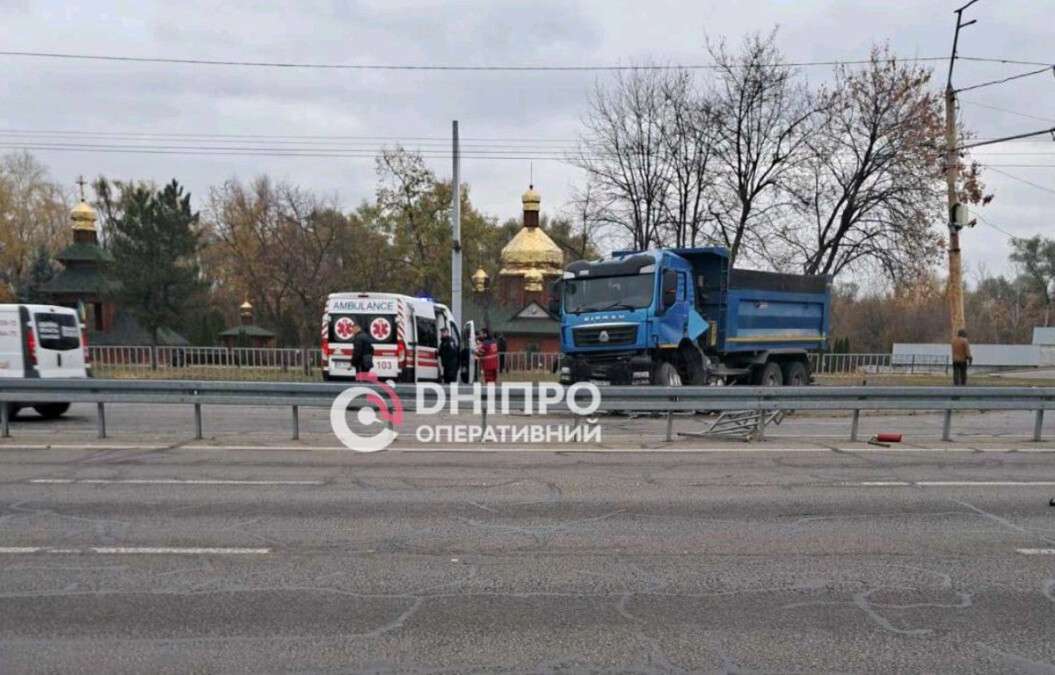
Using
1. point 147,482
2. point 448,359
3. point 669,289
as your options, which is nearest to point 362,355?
point 448,359

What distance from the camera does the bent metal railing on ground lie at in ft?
37.4

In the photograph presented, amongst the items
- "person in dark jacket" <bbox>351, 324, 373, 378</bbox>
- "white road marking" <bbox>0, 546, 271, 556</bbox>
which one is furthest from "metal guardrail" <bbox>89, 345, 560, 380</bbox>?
"white road marking" <bbox>0, 546, 271, 556</bbox>

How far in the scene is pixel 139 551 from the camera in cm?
593

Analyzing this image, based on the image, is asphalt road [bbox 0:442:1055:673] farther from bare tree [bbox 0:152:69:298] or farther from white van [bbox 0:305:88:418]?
bare tree [bbox 0:152:69:298]

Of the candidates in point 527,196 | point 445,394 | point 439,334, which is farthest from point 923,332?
point 445,394

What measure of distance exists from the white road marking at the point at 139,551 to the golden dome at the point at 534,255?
153 feet

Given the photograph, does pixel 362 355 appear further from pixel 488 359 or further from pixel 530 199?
pixel 530 199

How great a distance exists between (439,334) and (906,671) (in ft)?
55.2

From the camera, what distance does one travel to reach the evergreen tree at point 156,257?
3170cm

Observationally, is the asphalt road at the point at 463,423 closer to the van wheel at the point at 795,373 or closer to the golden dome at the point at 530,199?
the van wheel at the point at 795,373

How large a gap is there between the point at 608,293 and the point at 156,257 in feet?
76.1

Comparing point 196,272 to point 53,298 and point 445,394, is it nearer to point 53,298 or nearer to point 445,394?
point 53,298

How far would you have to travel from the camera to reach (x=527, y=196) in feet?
171

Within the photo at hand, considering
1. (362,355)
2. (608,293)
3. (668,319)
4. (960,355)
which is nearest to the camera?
(362,355)
